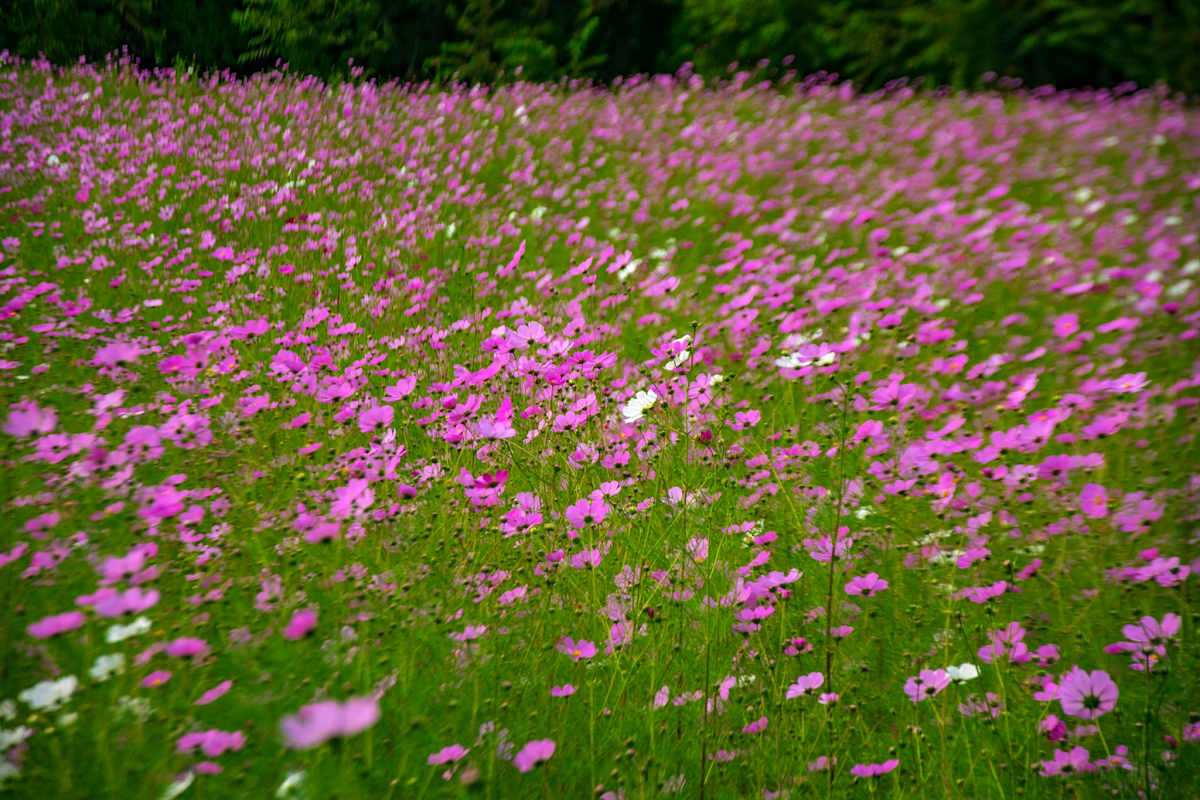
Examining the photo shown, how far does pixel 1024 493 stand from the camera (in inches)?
72.6

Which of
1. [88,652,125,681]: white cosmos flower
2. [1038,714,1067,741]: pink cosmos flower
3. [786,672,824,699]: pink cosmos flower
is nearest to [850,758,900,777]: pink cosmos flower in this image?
[786,672,824,699]: pink cosmos flower

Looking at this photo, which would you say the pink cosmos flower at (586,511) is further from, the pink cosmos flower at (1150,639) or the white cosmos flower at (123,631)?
the pink cosmos flower at (1150,639)

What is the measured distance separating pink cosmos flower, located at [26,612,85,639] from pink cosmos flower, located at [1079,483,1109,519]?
1791 mm

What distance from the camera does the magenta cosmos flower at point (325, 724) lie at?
0.64 meters

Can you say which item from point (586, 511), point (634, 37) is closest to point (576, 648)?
point (586, 511)

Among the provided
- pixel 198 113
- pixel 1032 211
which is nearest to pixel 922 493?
pixel 1032 211

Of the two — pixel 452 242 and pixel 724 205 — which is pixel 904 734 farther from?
pixel 724 205

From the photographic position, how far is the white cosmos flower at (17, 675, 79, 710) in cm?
92

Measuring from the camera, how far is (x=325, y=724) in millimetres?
645

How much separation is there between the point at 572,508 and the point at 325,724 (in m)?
0.86

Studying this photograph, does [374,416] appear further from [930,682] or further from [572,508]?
[930,682]

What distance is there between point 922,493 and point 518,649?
103 cm

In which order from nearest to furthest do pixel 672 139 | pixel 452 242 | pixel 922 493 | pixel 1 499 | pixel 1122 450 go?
pixel 1 499, pixel 922 493, pixel 1122 450, pixel 452 242, pixel 672 139

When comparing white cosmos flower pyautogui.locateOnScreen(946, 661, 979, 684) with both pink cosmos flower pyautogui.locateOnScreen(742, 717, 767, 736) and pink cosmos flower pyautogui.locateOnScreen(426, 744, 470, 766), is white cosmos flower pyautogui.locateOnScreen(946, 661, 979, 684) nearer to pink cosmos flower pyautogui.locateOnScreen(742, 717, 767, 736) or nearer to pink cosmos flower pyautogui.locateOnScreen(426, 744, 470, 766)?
pink cosmos flower pyautogui.locateOnScreen(742, 717, 767, 736)
